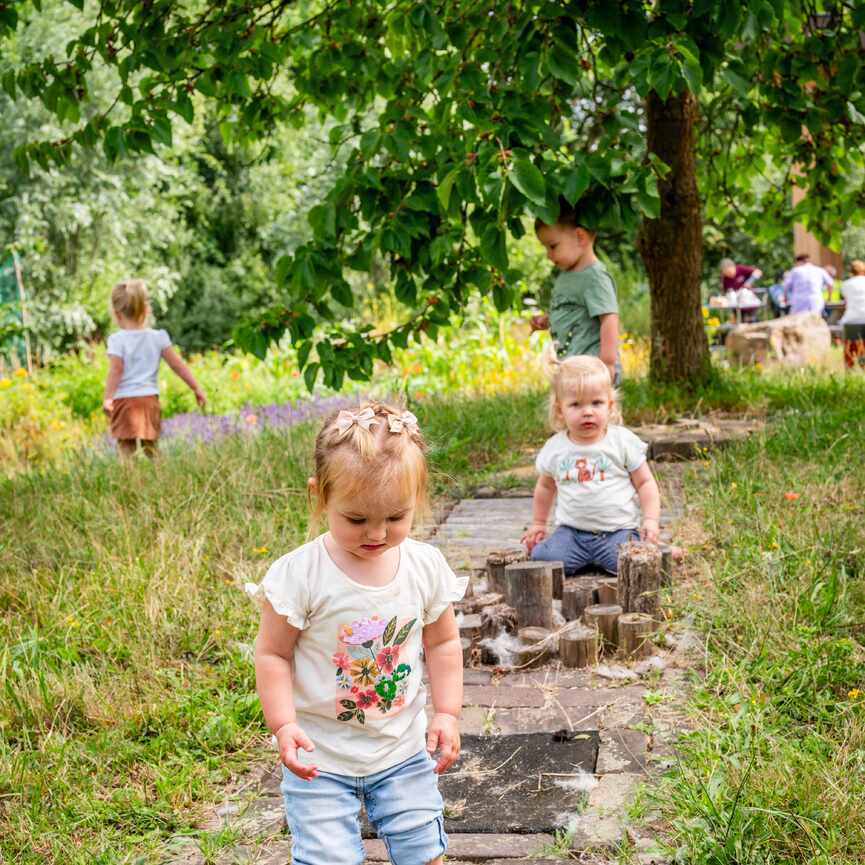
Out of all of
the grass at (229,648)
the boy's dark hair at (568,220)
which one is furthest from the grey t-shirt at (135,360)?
the boy's dark hair at (568,220)

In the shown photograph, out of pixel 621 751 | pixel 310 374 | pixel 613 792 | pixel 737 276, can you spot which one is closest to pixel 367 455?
pixel 613 792

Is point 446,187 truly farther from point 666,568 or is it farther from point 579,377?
point 666,568

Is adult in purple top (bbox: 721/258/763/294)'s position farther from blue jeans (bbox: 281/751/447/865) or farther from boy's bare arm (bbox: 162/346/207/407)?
blue jeans (bbox: 281/751/447/865)

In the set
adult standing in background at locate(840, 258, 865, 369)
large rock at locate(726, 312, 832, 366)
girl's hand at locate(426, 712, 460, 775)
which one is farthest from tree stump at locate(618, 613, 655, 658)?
adult standing in background at locate(840, 258, 865, 369)

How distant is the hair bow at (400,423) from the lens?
2244 mm

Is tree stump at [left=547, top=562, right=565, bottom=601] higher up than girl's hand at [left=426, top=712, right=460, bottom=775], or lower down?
lower down

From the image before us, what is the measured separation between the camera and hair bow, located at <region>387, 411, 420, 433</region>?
7.36 ft

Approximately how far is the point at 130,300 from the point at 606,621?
15.4ft

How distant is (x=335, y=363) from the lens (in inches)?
222

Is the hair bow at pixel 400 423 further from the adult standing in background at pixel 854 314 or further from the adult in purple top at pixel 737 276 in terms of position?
the adult in purple top at pixel 737 276

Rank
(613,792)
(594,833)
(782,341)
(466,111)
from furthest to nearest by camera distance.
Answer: (782,341) → (466,111) → (613,792) → (594,833)

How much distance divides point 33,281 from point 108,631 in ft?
45.3

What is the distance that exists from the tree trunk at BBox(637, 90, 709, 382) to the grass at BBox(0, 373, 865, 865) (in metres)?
2.14

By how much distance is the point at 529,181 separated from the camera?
4156 mm
